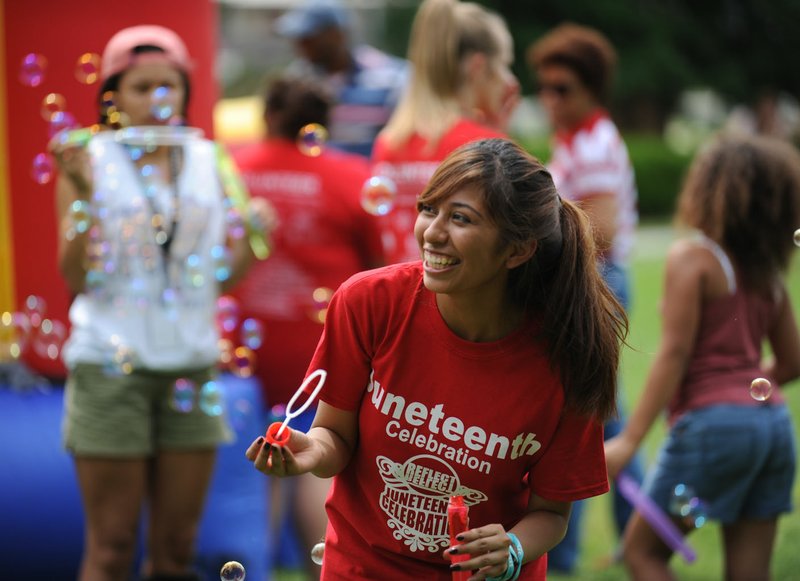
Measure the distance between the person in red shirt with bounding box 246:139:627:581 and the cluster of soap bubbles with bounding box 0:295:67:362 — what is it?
2.50 meters

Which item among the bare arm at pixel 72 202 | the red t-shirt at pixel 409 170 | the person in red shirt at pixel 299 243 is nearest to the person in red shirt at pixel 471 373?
the bare arm at pixel 72 202

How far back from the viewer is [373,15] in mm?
31406

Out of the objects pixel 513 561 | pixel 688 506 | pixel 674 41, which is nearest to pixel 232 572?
pixel 513 561

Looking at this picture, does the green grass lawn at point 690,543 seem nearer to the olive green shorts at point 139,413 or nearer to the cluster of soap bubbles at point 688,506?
the cluster of soap bubbles at point 688,506

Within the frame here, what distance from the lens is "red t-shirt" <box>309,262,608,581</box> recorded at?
2.63 metres

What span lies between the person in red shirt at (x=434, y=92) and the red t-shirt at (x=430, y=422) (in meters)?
2.01

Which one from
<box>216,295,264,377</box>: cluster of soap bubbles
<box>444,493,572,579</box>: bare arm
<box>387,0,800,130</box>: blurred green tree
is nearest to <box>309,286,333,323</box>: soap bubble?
<box>216,295,264,377</box>: cluster of soap bubbles

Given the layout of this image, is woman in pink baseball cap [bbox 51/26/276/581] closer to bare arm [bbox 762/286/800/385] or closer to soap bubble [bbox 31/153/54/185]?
soap bubble [bbox 31/153/54/185]

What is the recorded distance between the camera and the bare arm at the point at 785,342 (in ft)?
13.0

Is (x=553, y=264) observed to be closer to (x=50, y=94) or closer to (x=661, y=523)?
(x=661, y=523)

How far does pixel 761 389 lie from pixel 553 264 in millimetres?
1288

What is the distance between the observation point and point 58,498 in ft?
14.9

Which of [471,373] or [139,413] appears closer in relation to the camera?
[471,373]

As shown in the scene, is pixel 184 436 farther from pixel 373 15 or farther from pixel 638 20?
pixel 373 15
